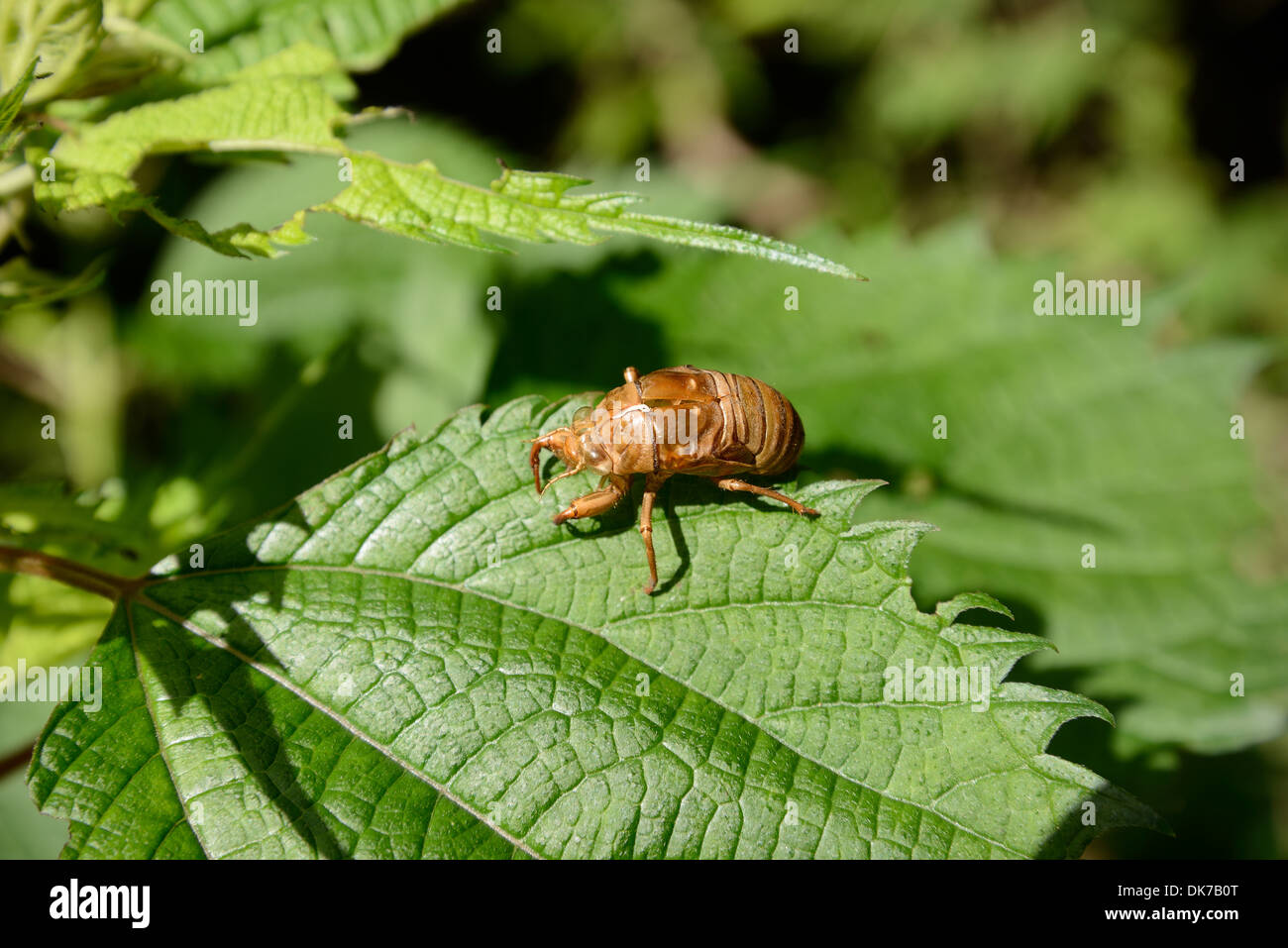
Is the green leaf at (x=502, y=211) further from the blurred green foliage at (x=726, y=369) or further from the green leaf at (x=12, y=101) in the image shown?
the blurred green foliage at (x=726, y=369)

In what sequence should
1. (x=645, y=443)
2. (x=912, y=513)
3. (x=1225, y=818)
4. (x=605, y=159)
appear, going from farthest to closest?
(x=605, y=159), (x=1225, y=818), (x=912, y=513), (x=645, y=443)

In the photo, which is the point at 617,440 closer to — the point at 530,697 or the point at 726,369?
the point at 530,697

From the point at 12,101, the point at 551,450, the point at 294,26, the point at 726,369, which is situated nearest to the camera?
the point at 12,101

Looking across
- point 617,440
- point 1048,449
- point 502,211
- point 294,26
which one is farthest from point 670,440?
point 1048,449

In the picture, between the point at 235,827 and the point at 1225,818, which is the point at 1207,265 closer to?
the point at 1225,818

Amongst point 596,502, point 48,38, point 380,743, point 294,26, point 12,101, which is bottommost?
point 380,743
